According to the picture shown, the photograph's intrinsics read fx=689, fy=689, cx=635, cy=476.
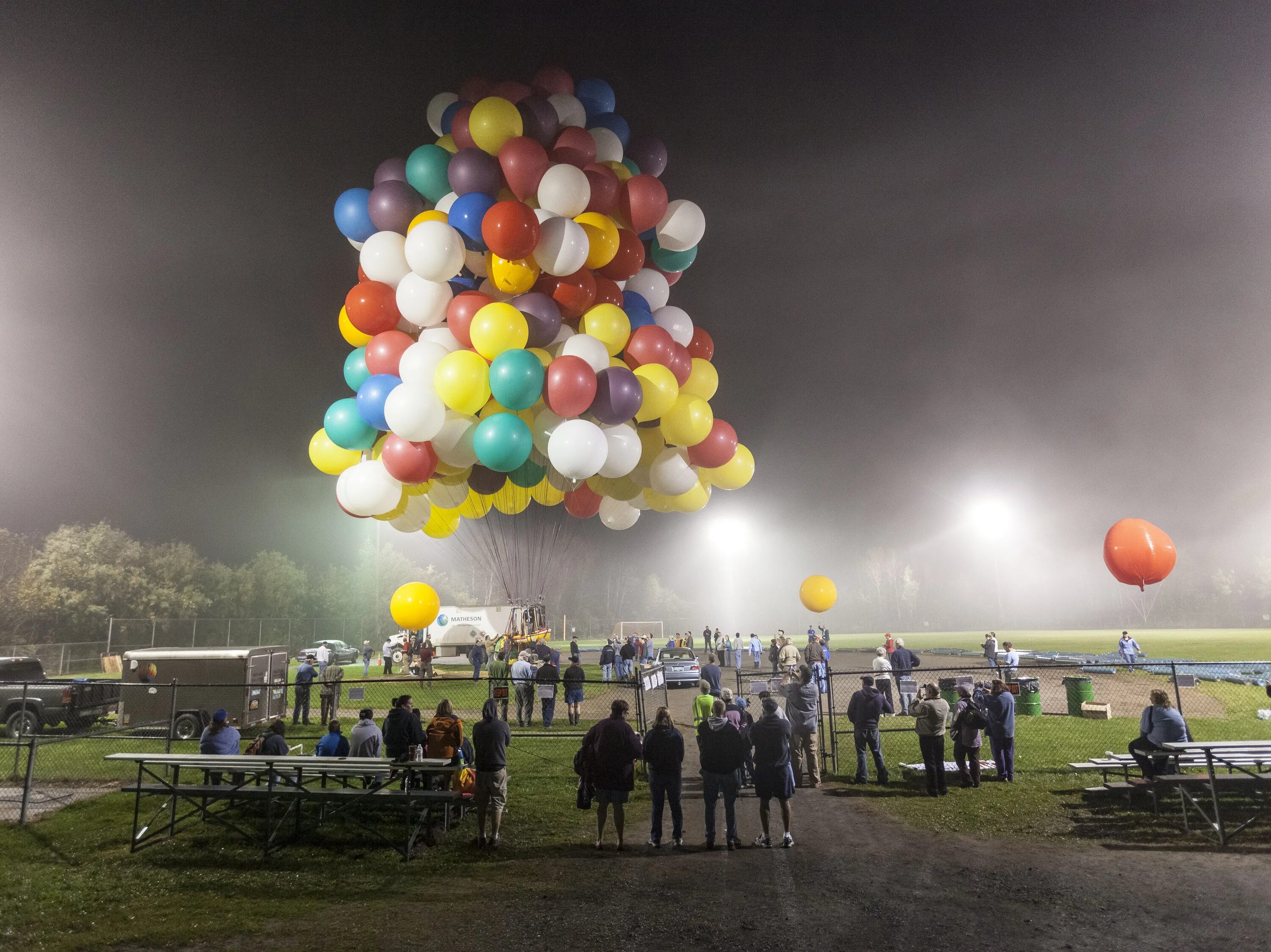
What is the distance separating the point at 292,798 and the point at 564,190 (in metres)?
8.21

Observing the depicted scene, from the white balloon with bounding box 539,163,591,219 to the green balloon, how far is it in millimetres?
2946

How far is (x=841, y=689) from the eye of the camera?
2467 centimetres

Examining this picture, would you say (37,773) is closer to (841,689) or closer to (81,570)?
(841,689)

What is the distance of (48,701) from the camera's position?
16.0 metres

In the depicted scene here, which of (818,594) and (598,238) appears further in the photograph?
(818,594)

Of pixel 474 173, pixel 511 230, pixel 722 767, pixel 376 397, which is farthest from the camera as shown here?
pixel 376 397

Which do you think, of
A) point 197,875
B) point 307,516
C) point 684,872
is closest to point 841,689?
point 684,872

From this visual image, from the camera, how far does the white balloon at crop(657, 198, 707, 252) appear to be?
11164mm

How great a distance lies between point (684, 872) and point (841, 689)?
19.6 meters

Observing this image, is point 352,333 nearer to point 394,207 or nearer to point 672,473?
point 394,207

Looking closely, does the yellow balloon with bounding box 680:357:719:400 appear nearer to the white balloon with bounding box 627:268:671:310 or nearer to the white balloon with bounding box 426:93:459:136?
the white balloon with bounding box 627:268:671:310

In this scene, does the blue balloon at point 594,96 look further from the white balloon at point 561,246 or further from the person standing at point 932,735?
the person standing at point 932,735

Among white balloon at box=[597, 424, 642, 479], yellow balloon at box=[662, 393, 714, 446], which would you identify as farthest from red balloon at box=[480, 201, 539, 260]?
yellow balloon at box=[662, 393, 714, 446]

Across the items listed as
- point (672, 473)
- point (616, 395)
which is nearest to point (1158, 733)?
point (672, 473)
